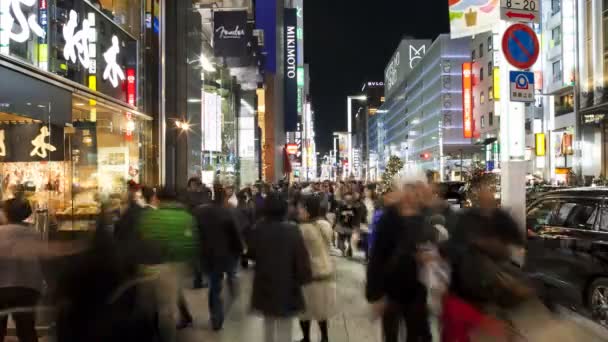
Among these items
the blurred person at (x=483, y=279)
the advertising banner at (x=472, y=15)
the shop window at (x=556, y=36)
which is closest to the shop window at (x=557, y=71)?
the shop window at (x=556, y=36)

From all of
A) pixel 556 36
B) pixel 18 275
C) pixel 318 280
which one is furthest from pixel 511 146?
pixel 556 36

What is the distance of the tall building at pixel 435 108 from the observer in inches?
3376

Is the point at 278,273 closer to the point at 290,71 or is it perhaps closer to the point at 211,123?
the point at 211,123

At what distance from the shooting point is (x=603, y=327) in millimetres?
6723

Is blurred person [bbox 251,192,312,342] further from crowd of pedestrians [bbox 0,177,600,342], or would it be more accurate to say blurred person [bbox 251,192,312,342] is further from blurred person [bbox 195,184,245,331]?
blurred person [bbox 195,184,245,331]

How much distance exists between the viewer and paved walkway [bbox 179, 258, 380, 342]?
715 centimetres

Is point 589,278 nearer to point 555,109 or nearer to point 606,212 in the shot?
point 606,212

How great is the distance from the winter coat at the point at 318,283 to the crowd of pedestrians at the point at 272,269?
0.01 metres

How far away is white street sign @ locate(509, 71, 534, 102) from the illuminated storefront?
6334 mm

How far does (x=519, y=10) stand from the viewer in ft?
28.0

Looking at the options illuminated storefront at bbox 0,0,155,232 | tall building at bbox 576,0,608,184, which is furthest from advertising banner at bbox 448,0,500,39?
tall building at bbox 576,0,608,184

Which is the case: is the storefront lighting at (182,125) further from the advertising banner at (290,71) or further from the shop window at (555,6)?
the advertising banner at (290,71)

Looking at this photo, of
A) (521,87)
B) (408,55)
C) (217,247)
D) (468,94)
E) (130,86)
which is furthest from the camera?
(408,55)

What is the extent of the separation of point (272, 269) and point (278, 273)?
2.7 inches
